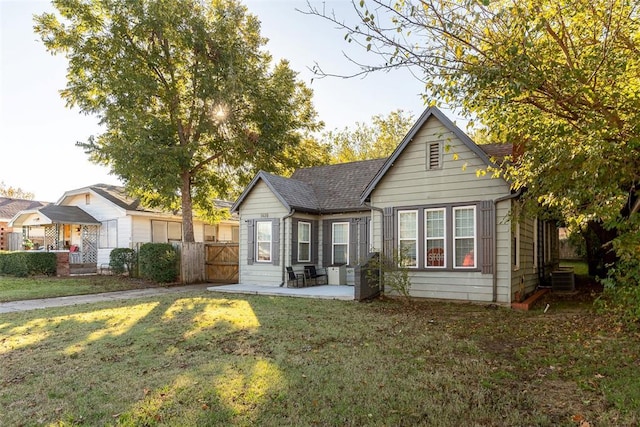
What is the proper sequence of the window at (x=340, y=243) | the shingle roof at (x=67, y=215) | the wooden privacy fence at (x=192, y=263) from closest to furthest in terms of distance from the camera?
the window at (x=340, y=243) → the wooden privacy fence at (x=192, y=263) → the shingle roof at (x=67, y=215)

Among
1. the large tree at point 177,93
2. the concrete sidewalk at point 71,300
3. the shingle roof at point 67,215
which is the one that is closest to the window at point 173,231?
Result: the shingle roof at point 67,215

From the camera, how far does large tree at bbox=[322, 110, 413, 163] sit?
3162 centimetres

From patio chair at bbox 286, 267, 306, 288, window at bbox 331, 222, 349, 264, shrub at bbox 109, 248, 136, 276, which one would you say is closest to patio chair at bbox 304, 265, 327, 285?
patio chair at bbox 286, 267, 306, 288

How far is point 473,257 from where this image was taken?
415 inches

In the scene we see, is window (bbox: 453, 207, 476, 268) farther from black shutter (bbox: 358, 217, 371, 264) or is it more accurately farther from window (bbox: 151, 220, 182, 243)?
window (bbox: 151, 220, 182, 243)

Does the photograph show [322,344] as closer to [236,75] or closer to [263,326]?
[263,326]

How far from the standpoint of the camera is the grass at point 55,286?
13.0 metres

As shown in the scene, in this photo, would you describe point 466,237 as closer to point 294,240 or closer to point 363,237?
point 363,237

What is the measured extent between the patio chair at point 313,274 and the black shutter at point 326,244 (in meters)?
0.46

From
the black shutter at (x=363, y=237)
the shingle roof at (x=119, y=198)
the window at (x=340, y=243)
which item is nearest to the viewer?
the black shutter at (x=363, y=237)

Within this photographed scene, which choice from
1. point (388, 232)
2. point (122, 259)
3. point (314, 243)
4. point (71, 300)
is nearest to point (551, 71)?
point (388, 232)

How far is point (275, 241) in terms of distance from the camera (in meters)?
14.2

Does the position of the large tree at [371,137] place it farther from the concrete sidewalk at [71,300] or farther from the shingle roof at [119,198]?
the concrete sidewalk at [71,300]

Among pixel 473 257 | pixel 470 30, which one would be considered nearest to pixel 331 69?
pixel 470 30
